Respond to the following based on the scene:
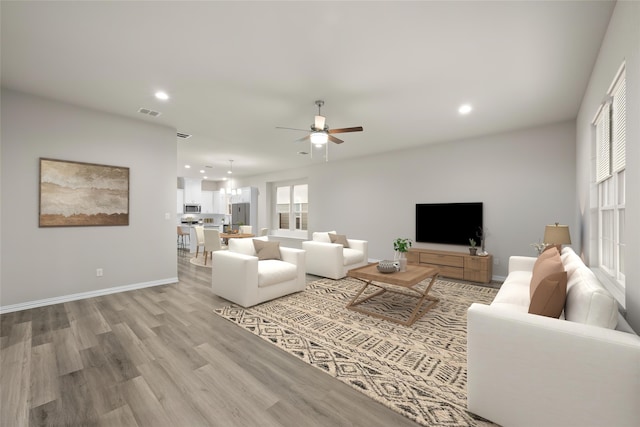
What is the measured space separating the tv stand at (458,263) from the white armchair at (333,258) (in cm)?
116

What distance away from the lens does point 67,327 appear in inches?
112

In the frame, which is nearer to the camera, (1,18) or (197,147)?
(1,18)

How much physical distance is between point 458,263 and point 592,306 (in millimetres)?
3774

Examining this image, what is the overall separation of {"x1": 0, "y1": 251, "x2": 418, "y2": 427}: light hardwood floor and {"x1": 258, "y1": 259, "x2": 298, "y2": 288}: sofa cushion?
718 mm

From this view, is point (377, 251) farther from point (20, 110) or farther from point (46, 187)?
point (20, 110)

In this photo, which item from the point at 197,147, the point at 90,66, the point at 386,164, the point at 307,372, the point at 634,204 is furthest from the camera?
the point at 386,164

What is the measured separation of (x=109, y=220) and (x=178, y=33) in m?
3.13

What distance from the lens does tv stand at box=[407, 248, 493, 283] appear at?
15.4 ft

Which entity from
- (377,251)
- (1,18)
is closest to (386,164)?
(377,251)

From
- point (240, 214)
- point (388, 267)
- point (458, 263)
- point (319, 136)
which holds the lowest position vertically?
point (458, 263)

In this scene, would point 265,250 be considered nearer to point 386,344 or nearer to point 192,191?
point 386,344

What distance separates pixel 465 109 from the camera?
3822mm

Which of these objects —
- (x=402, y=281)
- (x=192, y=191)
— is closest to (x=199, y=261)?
(x=192, y=191)

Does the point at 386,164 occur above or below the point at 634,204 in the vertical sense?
above
